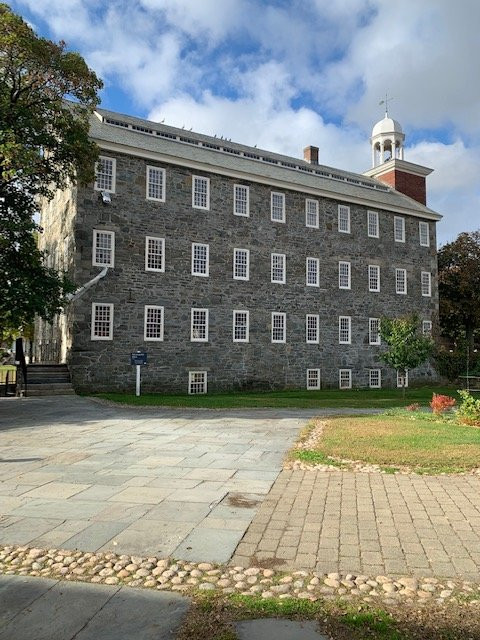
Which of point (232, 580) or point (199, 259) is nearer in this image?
point (232, 580)

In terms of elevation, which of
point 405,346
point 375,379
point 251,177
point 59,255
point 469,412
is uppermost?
point 251,177

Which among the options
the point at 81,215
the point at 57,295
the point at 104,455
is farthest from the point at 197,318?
the point at 104,455

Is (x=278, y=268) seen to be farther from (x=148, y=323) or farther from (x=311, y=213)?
(x=148, y=323)

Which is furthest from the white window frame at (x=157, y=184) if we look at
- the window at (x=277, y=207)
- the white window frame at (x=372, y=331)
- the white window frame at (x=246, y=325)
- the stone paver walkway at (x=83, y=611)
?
the stone paver walkway at (x=83, y=611)

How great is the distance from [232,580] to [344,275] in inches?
1070

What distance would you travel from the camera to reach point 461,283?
35750 millimetres

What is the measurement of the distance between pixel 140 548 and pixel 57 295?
13.5m

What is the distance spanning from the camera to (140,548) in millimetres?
4309

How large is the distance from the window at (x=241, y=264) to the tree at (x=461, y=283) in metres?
17.7

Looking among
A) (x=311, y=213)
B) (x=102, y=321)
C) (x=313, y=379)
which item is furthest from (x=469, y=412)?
(x=311, y=213)

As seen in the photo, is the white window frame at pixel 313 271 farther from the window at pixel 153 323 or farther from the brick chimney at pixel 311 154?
the brick chimney at pixel 311 154

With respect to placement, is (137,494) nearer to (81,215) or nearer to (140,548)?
(140,548)

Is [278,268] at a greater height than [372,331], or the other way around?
[278,268]

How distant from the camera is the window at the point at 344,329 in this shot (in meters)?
29.2
